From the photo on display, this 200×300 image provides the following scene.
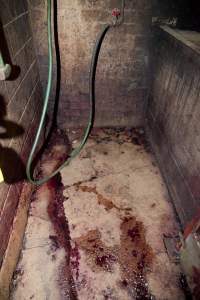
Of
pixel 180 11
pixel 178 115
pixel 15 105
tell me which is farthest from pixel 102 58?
pixel 15 105

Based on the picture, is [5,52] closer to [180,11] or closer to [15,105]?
[15,105]

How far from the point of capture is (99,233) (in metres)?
2.09

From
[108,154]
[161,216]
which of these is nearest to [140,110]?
[108,154]

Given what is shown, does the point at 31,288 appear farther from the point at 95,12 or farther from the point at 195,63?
the point at 95,12

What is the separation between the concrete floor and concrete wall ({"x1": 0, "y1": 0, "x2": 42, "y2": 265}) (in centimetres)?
35

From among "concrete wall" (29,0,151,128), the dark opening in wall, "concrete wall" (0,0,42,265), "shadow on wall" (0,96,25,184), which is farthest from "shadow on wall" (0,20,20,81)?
the dark opening in wall

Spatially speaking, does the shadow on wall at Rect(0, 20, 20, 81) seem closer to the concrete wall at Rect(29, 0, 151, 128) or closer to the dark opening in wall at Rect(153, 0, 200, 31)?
the concrete wall at Rect(29, 0, 151, 128)

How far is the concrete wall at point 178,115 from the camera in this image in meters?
1.88

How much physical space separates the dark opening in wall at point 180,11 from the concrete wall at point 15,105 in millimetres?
1476

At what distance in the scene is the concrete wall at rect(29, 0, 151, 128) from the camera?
2.44m

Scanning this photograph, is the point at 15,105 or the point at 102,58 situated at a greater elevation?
the point at 102,58

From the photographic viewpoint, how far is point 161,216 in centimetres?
224

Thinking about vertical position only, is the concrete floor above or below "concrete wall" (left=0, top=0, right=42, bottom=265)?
below

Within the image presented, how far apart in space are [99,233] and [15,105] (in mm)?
1415
